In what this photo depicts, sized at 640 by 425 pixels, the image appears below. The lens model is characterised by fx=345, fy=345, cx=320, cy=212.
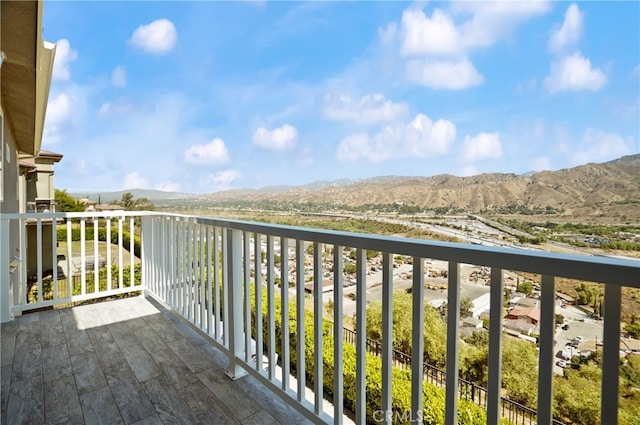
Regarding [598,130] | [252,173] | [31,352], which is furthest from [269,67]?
[31,352]

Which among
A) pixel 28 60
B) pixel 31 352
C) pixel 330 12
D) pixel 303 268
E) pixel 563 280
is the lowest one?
pixel 31 352

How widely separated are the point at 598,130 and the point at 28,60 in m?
6.26

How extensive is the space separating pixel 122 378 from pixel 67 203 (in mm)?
16857

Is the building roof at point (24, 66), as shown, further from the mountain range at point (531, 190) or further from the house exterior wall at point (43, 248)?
the house exterior wall at point (43, 248)

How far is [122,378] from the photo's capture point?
212 centimetres

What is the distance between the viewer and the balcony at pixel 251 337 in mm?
977

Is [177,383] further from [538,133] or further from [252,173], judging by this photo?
[252,173]

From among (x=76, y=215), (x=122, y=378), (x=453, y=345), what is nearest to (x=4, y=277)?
(x=76, y=215)

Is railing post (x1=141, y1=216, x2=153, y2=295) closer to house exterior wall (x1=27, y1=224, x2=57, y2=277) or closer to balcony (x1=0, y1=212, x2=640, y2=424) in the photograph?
balcony (x1=0, y1=212, x2=640, y2=424)

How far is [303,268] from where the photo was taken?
1.69m

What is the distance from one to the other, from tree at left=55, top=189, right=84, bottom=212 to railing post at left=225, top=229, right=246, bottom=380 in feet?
44.0

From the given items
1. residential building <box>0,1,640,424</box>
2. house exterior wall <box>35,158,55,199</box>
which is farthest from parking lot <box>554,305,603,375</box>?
house exterior wall <box>35,158,55,199</box>

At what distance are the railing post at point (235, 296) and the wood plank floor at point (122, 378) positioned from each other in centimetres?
15

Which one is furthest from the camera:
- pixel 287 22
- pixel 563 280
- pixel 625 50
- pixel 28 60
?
pixel 287 22
